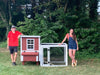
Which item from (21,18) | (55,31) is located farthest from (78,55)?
(21,18)

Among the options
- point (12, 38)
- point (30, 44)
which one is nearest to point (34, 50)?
point (30, 44)

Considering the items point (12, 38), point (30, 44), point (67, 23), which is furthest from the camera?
point (67, 23)

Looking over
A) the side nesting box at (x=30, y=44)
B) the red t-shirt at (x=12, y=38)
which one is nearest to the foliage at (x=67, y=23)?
the side nesting box at (x=30, y=44)

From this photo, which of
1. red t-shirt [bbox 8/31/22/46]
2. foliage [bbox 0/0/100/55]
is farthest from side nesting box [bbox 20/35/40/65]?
foliage [bbox 0/0/100/55]

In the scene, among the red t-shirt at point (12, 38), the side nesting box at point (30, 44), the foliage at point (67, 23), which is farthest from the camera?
the foliage at point (67, 23)

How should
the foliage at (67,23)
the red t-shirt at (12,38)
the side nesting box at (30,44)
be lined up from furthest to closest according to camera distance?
the foliage at (67,23), the side nesting box at (30,44), the red t-shirt at (12,38)

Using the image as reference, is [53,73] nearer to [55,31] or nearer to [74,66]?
[74,66]

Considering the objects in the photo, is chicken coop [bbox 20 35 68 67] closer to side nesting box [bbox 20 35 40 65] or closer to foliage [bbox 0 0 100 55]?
side nesting box [bbox 20 35 40 65]

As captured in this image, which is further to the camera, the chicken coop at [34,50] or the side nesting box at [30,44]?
the side nesting box at [30,44]

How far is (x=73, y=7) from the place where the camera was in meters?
A: 11.2

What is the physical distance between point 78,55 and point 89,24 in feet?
6.76

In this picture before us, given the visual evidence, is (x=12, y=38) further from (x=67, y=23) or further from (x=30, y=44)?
(x=67, y=23)

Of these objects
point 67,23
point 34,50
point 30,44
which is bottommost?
point 34,50

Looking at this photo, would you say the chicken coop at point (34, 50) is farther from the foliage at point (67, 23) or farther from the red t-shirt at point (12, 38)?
the foliage at point (67, 23)
